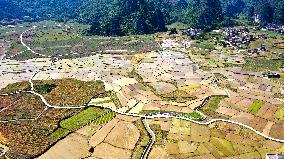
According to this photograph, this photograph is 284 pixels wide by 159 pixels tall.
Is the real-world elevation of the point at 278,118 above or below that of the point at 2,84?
below

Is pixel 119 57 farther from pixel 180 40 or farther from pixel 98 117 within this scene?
pixel 98 117

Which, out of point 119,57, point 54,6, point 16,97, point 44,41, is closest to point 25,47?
point 44,41

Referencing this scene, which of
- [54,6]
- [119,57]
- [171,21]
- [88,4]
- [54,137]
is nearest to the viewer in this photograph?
[54,137]

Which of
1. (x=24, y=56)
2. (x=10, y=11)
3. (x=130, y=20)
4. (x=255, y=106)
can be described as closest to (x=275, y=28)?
(x=130, y=20)

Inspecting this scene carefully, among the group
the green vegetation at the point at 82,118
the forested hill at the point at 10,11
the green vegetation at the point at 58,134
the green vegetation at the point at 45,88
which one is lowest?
the green vegetation at the point at 82,118

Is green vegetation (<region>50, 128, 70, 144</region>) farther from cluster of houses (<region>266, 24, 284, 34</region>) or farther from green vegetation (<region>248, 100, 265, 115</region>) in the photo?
cluster of houses (<region>266, 24, 284, 34</region>)

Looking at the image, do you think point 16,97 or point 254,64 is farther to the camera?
point 254,64

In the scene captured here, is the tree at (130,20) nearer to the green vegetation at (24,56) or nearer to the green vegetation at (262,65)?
the green vegetation at (24,56)

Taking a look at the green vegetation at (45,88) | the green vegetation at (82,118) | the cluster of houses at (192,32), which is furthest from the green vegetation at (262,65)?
the green vegetation at (45,88)
